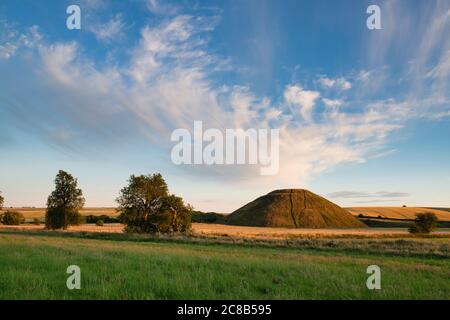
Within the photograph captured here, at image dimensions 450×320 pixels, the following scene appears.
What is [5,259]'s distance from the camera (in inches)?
676

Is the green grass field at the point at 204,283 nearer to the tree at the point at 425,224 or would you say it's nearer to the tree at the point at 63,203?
the tree at the point at 63,203

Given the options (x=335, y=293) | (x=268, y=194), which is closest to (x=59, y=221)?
(x=335, y=293)

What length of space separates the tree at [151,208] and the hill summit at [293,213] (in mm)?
88022

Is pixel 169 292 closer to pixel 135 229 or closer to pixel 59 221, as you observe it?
pixel 135 229

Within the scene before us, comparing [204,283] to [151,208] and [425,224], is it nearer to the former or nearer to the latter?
[151,208]

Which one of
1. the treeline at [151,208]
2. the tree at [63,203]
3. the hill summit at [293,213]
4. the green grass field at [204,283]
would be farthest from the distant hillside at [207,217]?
the green grass field at [204,283]

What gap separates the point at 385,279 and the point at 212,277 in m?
6.62

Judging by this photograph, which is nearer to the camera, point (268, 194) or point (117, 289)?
point (117, 289)

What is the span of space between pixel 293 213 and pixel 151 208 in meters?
105
